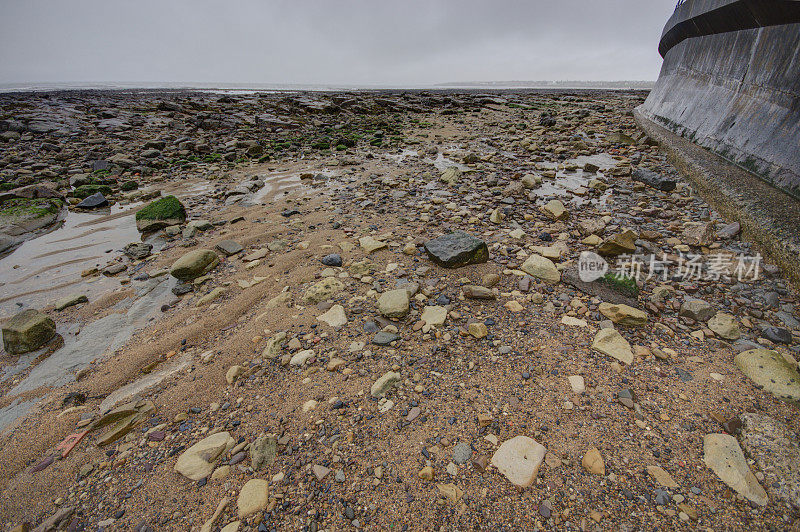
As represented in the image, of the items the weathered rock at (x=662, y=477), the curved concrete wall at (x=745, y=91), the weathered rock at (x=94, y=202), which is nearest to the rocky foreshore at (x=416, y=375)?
the weathered rock at (x=662, y=477)

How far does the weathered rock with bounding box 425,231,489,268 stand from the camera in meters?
3.29

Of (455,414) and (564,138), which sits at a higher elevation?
(564,138)

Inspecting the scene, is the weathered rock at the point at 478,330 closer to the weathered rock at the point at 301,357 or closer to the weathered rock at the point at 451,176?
the weathered rock at the point at 301,357

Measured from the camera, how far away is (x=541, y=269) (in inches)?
124

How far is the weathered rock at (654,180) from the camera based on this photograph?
Result: 4914 millimetres

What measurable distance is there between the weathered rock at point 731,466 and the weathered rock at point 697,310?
1.09 meters

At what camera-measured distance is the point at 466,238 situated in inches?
137

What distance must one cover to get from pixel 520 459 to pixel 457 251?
2017 millimetres

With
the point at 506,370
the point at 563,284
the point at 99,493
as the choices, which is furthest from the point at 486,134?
the point at 99,493

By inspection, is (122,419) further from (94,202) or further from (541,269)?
(94,202)

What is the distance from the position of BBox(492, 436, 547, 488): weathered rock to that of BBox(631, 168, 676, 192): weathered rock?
5.11 meters

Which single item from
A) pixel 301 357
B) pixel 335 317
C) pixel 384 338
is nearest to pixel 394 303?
pixel 384 338

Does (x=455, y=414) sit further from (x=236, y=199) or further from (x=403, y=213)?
(x=236, y=199)

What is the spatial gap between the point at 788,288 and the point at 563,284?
1.73m
